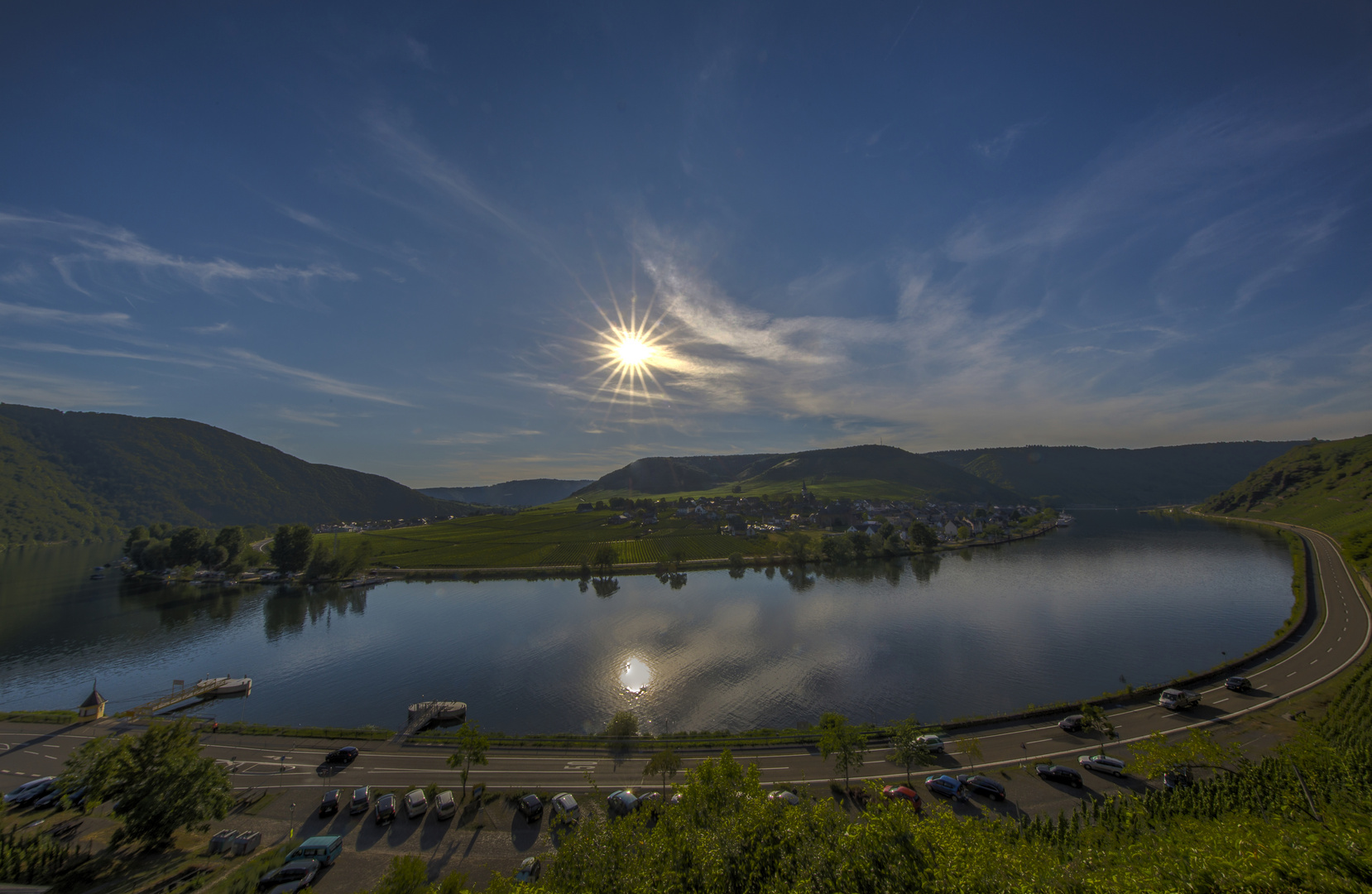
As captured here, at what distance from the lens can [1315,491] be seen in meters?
138

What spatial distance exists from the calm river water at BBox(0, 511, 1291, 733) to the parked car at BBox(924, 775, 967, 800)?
12.0m

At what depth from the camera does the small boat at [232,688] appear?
1911 inches

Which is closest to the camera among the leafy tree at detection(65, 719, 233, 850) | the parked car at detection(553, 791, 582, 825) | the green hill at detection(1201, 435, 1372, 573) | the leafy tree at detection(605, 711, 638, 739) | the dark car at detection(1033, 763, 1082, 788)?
the leafy tree at detection(65, 719, 233, 850)

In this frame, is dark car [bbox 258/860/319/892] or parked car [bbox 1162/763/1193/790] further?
parked car [bbox 1162/763/1193/790]

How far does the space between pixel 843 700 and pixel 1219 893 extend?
31285 mm

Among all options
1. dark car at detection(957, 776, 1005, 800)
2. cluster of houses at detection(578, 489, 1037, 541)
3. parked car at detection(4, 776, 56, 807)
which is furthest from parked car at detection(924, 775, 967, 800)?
cluster of houses at detection(578, 489, 1037, 541)

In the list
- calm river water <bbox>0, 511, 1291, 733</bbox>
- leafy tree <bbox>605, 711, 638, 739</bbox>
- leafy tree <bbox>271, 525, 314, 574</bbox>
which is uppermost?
leafy tree <bbox>271, 525, 314, 574</bbox>

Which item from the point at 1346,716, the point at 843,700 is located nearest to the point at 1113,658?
the point at 1346,716

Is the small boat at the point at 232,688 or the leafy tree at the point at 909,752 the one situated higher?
the leafy tree at the point at 909,752

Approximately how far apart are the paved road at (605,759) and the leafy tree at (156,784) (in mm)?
5475

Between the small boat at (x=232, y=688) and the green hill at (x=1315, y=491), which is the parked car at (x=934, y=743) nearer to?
the small boat at (x=232, y=688)

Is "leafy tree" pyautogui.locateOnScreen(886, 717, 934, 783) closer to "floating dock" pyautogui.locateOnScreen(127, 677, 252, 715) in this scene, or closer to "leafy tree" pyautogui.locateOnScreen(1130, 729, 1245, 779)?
"leafy tree" pyautogui.locateOnScreen(1130, 729, 1245, 779)

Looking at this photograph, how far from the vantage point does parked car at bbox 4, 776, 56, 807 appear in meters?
26.4

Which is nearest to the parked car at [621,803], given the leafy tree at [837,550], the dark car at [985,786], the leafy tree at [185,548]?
the dark car at [985,786]
